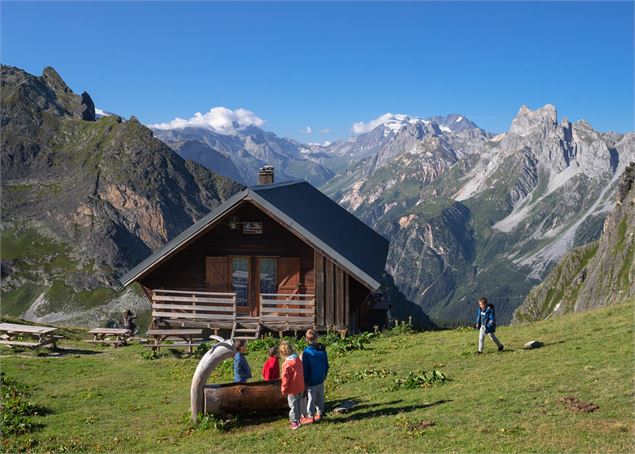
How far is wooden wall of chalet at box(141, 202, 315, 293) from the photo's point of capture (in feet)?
110

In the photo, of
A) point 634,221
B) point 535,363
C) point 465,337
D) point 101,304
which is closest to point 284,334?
point 465,337

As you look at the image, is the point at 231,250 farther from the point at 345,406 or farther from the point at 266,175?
the point at 345,406

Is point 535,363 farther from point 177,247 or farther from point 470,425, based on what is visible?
point 177,247

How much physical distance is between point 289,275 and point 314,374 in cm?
1766

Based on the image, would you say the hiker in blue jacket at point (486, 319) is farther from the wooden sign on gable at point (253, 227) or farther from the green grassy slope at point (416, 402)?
the wooden sign on gable at point (253, 227)

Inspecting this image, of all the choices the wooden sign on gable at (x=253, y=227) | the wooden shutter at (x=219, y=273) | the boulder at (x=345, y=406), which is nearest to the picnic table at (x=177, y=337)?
the wooden shutter at (x=219, y=273)

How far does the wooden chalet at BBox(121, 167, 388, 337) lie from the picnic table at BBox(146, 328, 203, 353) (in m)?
0.79

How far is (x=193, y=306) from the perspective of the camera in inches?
1331

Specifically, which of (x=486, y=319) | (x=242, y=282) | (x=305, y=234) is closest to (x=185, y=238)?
(x=242, y=282)

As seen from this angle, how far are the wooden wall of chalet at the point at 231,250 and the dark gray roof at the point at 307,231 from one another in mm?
1110

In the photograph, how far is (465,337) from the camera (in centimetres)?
2717

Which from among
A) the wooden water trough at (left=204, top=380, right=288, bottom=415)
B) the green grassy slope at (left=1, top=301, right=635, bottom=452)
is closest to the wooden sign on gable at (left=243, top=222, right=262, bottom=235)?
the green grassy slope at (left=1, top=301, right=635, bottom=452)

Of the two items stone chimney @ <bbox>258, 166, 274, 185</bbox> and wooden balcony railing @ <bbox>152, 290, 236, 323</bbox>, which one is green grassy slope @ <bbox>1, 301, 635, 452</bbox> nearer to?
wooden balcony railing @ <bbox>152, 290, 236, 323</bbox>

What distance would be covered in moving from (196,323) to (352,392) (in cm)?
1635
